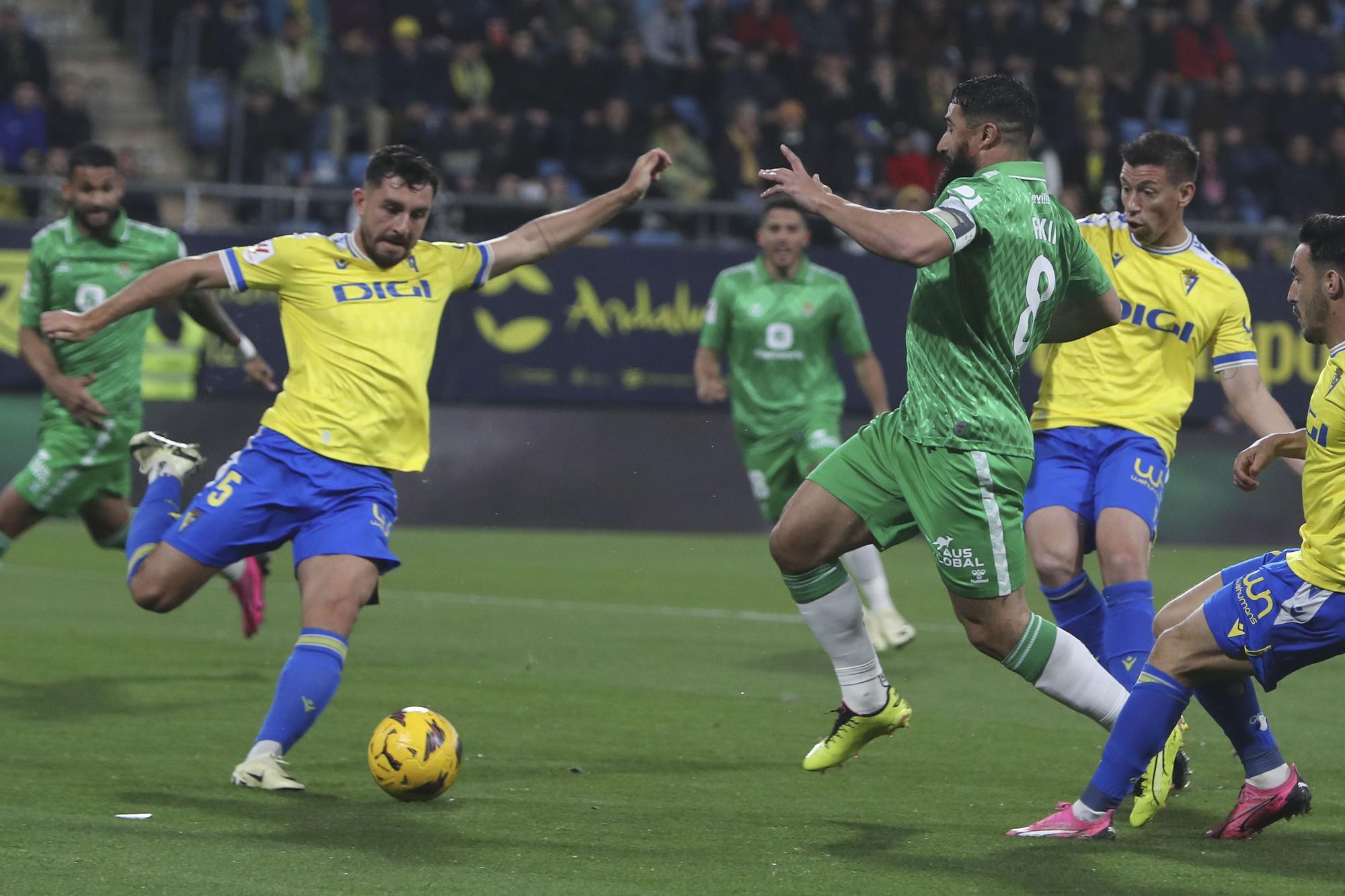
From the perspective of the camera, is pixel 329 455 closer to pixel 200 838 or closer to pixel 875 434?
pixel 200 838

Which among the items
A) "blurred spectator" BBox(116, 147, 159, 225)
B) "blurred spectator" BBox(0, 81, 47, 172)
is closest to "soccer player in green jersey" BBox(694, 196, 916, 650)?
"blurred spectator" BBox(116, 147, 159, 225)

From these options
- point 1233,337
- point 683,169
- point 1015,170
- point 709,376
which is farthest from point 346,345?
point 683,169

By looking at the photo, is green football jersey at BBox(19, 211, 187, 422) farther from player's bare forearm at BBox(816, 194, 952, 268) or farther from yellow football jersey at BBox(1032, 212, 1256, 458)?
player's bare forearm at BBox(816, 194, 952, 268)

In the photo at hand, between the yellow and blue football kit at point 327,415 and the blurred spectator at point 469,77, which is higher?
the blurred spectator at point 469,77

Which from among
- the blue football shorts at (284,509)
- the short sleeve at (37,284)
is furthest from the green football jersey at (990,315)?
the short sleeve at (37,284)

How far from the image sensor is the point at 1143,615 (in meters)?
6.82

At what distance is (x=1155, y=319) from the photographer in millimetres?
7211

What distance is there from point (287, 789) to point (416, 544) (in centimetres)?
947

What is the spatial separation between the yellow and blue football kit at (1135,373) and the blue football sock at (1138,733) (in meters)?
1.63

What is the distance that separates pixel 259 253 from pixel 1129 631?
3.49m

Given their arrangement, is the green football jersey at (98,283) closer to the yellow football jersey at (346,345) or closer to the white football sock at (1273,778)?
the yellow football jersey at (346,345)

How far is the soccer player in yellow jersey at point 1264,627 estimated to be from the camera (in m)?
5.25

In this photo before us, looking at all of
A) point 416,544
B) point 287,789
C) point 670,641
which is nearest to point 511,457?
point 416,544

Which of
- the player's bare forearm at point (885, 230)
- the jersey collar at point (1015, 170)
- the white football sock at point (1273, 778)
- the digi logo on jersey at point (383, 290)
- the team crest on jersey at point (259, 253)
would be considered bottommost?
the white football sock at point (1273, 778)
